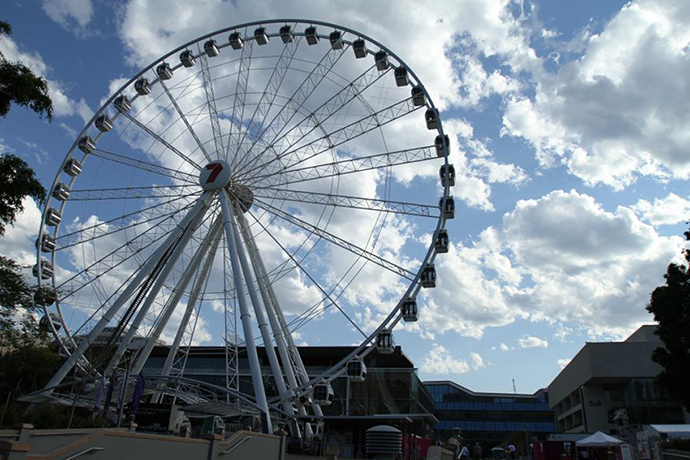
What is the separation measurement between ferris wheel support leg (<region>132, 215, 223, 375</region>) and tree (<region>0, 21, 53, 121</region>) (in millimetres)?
17445

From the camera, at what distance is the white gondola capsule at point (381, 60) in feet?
105

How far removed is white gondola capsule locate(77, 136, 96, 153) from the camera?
34812 millimetres

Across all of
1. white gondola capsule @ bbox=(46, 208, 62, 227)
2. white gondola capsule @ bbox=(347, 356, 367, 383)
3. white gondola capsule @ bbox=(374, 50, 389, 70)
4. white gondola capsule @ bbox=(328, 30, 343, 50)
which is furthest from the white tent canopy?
white gondola capsule @ bbox=(46, 208, 62, 227)

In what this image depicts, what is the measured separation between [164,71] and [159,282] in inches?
537

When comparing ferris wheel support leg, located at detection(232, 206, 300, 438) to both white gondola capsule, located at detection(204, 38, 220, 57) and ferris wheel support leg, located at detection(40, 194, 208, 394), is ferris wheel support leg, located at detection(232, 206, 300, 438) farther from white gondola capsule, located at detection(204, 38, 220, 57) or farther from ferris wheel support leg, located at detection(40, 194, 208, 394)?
white gondola capsule, located at detection(204, 38, 220, 57)

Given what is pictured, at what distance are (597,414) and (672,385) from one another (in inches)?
1244

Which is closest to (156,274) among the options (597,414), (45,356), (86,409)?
(86,409)

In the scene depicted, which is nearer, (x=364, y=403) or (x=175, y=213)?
(x=175, y=213)

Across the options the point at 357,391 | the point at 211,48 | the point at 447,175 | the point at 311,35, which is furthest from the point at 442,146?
the point at 357,391

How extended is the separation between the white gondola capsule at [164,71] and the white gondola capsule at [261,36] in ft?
19.2

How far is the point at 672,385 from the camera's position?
3191 centimetres

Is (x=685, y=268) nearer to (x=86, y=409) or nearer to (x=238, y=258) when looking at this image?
(x=238, y=258)

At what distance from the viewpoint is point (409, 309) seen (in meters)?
27.5

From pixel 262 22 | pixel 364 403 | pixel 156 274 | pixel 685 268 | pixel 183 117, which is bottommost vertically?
pixel 364 403
